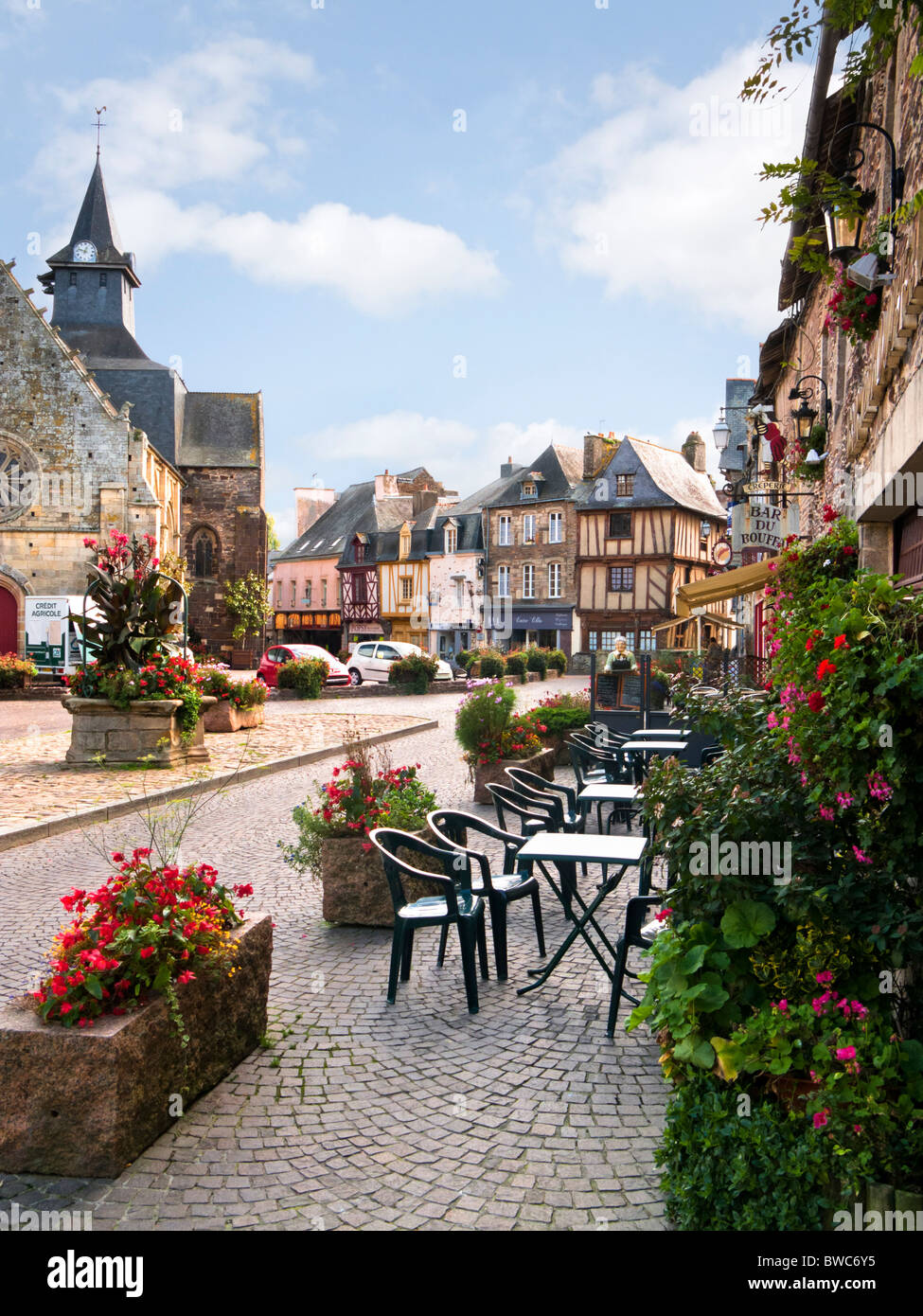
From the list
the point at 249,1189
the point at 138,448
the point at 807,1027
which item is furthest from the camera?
the point at 138,448

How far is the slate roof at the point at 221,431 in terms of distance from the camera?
38.2m

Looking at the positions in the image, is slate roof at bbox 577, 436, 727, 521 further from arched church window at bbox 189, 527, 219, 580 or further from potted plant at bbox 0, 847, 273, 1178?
potted plant at bbox 0, 847, 273, 1178

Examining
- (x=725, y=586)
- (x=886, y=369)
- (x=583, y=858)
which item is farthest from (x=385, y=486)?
(x=583, y=858)

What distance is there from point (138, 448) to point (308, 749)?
19.4m

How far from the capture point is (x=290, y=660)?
24453mm

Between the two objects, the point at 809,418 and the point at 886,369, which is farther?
the point at 809,418

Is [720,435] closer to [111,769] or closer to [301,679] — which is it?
[301,679]

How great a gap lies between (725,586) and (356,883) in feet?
29.2

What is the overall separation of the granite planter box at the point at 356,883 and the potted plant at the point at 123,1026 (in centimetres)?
178

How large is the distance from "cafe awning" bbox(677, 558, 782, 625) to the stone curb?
566cm

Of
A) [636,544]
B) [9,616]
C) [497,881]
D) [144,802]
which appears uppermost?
[636,544]
